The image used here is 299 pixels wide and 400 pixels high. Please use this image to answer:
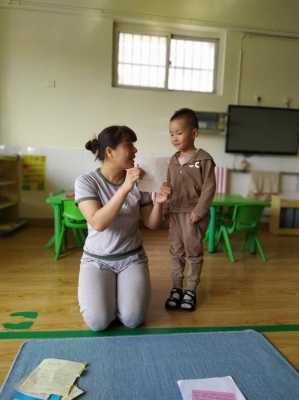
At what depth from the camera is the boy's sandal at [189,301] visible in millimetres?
1835

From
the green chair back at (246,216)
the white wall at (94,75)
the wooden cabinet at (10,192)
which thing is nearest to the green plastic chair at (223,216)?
the green chair back at (246,216)

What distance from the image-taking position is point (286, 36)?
409 cm

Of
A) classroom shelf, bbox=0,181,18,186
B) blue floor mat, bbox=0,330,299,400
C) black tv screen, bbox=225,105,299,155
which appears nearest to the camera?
blue floor mat, bbox=0,330,299,400

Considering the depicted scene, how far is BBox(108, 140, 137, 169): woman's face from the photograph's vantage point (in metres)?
1.54

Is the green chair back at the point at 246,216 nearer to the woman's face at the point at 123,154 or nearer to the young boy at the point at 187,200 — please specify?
the young boy at the point at 187,200

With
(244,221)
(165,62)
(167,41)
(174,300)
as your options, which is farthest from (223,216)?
(167,41)

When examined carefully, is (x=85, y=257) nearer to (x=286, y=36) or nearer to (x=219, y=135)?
(x=219, y=135)

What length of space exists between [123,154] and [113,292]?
27.8 inches

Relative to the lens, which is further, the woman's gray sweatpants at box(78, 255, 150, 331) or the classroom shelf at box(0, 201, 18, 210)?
the classroom shelf at box(0, 201, 18, 210)

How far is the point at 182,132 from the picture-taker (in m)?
1.72

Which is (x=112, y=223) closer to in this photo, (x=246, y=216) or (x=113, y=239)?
(x=113, y=239)

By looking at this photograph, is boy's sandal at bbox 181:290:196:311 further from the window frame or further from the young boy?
the window frame

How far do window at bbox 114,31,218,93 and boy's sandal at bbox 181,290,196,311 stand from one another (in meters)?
2.98

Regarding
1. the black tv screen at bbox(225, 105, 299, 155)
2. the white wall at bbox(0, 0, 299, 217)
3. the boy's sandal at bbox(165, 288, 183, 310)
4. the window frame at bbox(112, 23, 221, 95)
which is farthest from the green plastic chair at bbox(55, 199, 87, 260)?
the black tv screen at bbox(225, 105, 299, 155)
